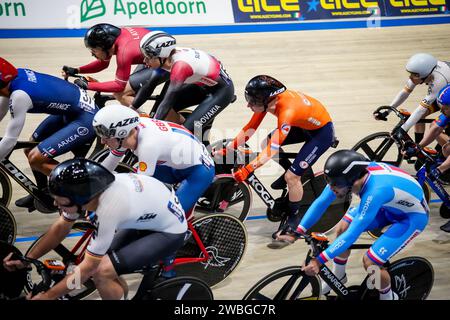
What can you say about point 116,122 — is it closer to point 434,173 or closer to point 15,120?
point 15,120

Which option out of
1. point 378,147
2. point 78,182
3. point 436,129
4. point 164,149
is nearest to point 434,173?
point 436,129

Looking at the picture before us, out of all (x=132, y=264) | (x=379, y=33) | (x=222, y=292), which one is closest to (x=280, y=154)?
(x=222, y=292)

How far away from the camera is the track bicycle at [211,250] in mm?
5129

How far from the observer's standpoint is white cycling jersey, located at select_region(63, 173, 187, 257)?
4008 mm

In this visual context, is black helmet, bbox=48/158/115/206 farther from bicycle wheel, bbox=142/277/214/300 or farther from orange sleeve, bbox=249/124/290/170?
orange sleeve, bbox=249/124/290/170

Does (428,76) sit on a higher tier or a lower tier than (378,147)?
higher

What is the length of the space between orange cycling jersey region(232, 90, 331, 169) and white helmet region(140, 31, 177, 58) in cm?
101

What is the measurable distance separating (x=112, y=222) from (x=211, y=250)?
149 cm

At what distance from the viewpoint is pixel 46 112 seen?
18.8 ft

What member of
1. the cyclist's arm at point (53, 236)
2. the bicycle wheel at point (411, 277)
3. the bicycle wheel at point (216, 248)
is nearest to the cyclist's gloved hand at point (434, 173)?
the bicycle wheel at point (411, 277)

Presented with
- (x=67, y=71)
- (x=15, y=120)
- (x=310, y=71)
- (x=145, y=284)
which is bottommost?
(x=310, y=71)

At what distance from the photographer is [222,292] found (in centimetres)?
543

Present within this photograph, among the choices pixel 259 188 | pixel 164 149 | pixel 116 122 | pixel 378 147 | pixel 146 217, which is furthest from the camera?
pixel 378 147

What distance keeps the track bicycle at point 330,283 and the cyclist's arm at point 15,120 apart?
2223 mm
